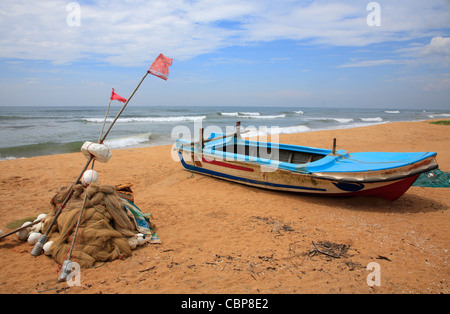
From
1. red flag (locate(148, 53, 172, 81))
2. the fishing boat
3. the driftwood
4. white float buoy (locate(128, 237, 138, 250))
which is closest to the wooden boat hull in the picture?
the fishing boat

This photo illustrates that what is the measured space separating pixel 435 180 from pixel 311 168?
3.72 m

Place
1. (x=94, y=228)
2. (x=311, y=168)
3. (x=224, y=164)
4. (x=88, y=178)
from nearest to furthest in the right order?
(x=94, y=228), (x=88, y=178), (x=311, y=168), (x=224, y=164)

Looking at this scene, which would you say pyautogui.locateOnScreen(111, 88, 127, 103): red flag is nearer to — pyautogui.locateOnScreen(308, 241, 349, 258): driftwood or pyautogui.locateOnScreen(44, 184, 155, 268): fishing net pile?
pyautogui.locateOnScreen(44, 184, 155, 268): fishing net pile

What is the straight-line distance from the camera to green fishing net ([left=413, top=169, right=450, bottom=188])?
6.69 metres

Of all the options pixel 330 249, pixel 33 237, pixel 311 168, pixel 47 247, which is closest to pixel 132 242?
pixel 47 247

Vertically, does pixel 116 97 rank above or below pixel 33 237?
above

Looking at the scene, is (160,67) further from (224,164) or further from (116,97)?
(224,164)

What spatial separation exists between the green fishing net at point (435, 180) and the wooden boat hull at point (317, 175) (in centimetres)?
204

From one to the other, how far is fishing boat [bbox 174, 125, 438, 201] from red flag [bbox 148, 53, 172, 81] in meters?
3.05

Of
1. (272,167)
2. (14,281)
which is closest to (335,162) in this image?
(272,167)

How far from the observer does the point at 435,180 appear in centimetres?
684

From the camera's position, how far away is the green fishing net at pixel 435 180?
6.69 metres

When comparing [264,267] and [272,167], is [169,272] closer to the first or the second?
[264,267]
